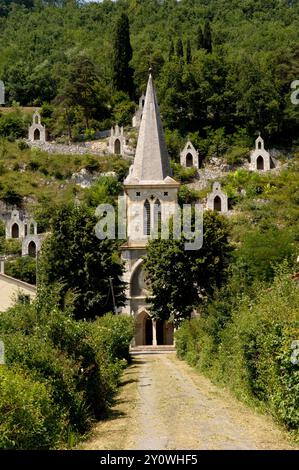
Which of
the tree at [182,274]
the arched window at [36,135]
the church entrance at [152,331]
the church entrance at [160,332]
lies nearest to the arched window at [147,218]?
the church entrance at [152,331]

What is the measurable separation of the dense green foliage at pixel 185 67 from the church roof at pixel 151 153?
24408 mm

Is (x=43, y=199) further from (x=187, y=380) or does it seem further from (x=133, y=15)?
(x=133, y=15)

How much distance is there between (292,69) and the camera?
88.4 metres

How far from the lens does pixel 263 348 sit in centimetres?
1772

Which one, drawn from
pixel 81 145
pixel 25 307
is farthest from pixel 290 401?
pixel 81 145

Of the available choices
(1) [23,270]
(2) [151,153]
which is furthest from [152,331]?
(1) [23,270]

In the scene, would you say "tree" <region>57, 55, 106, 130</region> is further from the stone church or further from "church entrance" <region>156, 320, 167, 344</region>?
"church entrance" <region>156, 320, 167, 344</region>

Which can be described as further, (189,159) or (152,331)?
(189,159)

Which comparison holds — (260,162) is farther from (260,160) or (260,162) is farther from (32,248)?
(32,248)

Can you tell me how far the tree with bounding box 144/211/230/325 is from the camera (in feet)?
130

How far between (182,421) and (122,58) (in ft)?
263

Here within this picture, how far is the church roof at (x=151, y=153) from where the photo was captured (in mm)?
54156

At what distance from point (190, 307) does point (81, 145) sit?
4873cm

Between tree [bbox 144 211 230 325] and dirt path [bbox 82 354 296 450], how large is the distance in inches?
532
